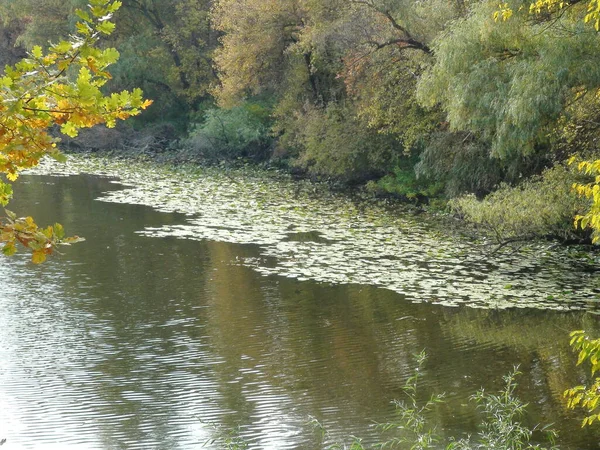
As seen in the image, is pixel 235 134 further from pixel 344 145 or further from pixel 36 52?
pixel 36 52

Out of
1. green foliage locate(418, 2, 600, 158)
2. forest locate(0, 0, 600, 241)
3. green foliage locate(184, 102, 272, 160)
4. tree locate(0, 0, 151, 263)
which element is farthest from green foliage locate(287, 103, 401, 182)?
tree locate(0, 0, 151, 263)

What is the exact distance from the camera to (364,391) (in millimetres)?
8617

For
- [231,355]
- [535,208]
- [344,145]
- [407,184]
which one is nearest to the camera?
[231,355]

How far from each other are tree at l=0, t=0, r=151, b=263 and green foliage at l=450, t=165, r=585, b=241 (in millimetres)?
10403

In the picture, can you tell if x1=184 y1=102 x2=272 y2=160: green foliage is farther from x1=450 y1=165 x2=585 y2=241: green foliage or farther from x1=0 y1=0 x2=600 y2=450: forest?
x1=450 y1=165 x2=585 y2=241: green foliage

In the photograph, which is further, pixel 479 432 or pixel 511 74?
pixel 511 74

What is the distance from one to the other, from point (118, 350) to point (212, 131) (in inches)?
764

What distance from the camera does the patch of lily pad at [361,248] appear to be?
39.5 feet

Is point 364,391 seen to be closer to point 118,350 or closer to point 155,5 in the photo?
point 118,350

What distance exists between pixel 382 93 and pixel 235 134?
28.4ft

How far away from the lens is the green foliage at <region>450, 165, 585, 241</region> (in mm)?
13109

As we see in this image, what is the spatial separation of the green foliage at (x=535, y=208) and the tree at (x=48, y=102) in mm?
10403

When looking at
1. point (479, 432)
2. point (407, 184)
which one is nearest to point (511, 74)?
point (407, 184)

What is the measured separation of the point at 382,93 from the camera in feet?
67.7
